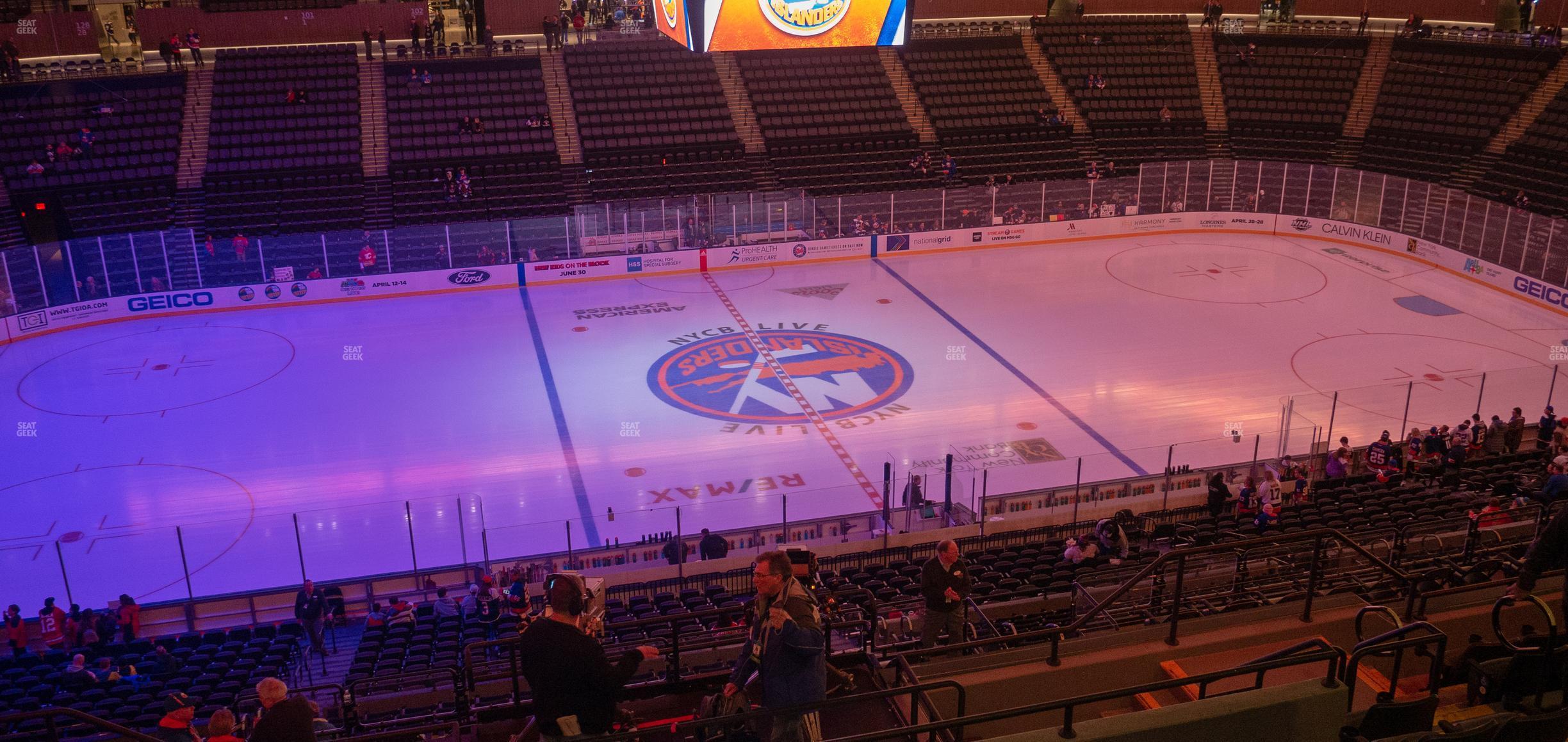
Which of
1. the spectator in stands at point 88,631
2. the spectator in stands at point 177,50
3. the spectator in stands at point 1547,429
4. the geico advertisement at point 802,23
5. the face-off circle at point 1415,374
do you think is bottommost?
the spectator in stands at point 88,631

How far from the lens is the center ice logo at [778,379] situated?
21.6m

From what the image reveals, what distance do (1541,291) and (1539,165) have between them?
5.99 metres

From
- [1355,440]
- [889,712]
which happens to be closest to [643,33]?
[1355,440]

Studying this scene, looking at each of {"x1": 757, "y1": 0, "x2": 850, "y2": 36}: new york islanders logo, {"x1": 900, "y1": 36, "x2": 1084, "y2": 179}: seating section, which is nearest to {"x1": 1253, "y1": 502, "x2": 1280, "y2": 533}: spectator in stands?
{"x1": 757, "y1": 0, "x2": 850, "y2": 36}: new york islanders logo

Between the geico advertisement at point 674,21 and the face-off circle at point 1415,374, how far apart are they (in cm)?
1272

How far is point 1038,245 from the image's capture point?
33469mm

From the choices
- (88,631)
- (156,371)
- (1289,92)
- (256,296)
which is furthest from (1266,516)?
(1289,92)

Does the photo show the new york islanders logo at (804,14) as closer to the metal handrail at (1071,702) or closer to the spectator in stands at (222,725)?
the spectator in stands at (222,725)

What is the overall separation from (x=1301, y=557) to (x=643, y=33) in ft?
101

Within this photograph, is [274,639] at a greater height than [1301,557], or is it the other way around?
[1301,557]

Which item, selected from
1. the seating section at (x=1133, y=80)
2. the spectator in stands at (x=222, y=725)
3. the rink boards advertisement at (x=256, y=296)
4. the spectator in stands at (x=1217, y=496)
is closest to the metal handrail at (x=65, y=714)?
the spectator in stands at (x=222, y=725)

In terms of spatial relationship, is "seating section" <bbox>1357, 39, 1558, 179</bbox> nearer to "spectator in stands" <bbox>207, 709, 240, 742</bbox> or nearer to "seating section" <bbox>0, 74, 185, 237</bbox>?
"seating section" <bbox>0, 74, 185, 237</bbox>

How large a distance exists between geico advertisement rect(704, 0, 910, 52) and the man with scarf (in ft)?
51.2

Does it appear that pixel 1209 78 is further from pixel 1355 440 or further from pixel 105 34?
pixel 105 34
